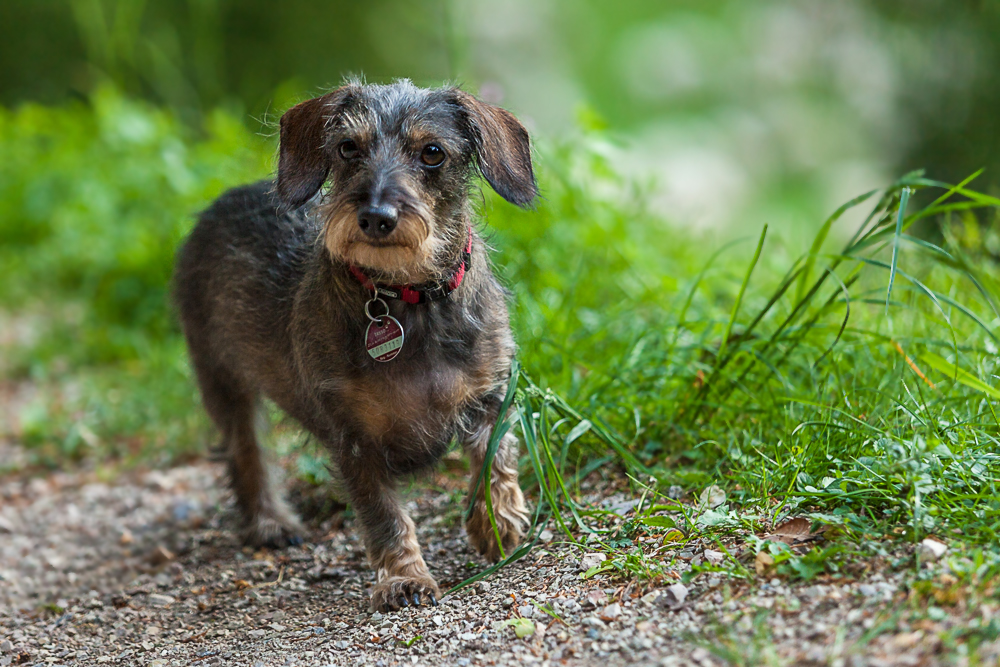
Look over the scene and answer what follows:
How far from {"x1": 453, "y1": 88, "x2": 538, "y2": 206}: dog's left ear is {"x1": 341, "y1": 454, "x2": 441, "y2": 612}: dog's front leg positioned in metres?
1.00

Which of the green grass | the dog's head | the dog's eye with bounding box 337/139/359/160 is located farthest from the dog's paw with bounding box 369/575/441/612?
the dog's eye with bounding box 337/139/359/160

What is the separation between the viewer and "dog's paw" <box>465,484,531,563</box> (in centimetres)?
305

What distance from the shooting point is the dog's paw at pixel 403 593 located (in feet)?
9.29

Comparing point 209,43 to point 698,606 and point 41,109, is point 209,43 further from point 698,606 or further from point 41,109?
point 698,606

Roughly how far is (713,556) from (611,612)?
0.35 metres

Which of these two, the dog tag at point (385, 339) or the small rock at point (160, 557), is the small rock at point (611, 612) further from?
the small rock at point (160, 557)

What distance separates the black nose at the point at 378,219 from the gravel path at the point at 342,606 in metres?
1.15

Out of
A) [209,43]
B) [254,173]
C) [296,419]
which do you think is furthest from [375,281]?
[209,43]

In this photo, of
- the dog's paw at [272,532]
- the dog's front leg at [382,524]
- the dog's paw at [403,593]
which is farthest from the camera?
the dog's paw at [272,532]

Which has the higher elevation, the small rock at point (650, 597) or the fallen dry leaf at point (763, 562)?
the fallen dry leaf at point (763, 562)

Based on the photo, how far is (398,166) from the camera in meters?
2.76

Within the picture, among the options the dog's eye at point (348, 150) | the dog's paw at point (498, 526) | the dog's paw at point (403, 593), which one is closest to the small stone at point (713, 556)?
the dog's paw at point (498, 526)

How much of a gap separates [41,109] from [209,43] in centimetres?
184

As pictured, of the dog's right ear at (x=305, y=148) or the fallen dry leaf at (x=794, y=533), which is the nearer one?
the fallen dry leaf at (x=794, y=533)
